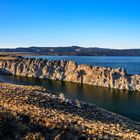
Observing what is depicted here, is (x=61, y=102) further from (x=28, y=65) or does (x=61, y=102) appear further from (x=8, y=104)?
(x=28, y=65)

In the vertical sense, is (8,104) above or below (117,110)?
above

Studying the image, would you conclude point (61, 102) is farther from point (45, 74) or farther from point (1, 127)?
point (45, 74)

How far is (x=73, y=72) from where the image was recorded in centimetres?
9625

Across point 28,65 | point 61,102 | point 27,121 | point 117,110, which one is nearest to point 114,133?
point 27,121

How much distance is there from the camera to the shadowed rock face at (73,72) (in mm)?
81688

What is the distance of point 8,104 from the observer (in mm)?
28266

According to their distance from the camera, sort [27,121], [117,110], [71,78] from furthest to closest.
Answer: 1. [71,78]
2. [117,110]
3. [27,121]

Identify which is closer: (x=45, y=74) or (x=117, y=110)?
(x=117, y=110)

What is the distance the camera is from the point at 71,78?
93.9 metres

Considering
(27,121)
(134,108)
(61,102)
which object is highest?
(27,121)

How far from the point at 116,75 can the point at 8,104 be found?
59528mm

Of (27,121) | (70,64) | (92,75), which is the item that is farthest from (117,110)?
(70,64)

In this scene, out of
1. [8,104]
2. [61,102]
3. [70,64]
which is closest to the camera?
[8,104]

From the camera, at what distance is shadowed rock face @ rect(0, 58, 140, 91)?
268ft
